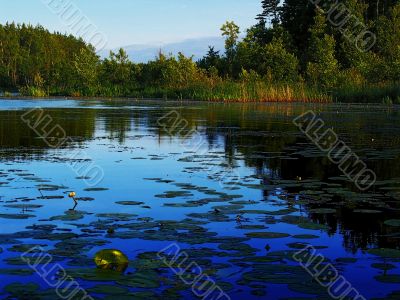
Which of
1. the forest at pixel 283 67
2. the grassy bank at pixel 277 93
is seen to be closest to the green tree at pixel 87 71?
the forest at pixel 283 67

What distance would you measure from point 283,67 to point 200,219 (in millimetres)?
58429

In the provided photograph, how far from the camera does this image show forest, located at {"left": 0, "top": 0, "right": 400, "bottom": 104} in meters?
49.2

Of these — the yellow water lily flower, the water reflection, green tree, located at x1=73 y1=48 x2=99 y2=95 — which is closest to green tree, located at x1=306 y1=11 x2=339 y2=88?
green tree, located at x1=73 y1=48 x2=99 y2=95

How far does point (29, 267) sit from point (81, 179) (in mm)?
4747

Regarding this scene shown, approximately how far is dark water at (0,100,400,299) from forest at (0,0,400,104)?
1346 inches

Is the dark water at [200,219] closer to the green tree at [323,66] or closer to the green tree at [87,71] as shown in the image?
the green tree at [323,66]

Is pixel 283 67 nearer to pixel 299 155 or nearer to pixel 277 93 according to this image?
pixel 277 93

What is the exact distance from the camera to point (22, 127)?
20.6m

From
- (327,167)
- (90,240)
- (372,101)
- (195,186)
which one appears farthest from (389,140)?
(372,101)

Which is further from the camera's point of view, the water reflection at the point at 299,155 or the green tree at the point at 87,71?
the green tree at the point at 87,71

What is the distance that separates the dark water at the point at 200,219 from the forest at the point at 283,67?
112 ft

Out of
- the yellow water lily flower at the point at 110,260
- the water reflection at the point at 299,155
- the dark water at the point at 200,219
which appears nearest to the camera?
the dark water at the point at 200,219

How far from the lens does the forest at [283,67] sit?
4919 cm

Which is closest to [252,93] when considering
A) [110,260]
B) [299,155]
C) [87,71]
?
[87,71]
